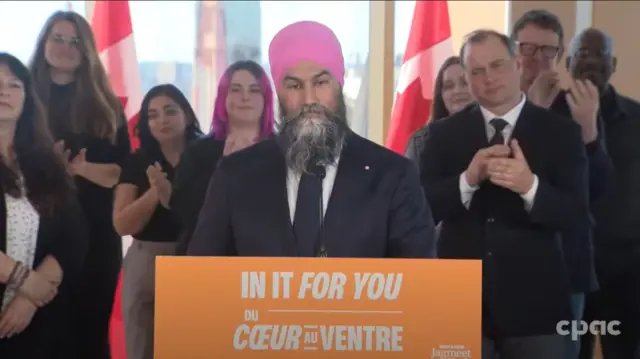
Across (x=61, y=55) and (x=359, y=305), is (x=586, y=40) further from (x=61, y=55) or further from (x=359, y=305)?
(x=61, y=55)

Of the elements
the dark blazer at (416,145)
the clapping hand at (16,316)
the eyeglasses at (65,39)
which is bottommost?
the clapping hand at (16,316)

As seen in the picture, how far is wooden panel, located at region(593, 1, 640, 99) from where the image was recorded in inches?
83.7

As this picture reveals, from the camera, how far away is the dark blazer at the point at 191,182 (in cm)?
212

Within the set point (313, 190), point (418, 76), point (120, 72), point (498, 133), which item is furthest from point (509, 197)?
point (120, 72)

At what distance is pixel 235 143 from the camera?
2143 millimetres

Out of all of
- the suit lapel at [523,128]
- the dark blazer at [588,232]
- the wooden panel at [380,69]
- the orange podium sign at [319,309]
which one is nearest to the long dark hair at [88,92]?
the orange podium sign at [319,309]

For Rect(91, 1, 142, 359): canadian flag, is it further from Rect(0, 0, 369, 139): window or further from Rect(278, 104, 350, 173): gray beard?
Rect(278, 104, 350, 173): gray beard

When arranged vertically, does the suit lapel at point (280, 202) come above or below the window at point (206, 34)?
below

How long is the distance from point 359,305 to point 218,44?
800 mm

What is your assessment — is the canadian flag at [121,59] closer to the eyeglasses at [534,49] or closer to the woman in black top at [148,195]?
the woman in black top at [148,195]

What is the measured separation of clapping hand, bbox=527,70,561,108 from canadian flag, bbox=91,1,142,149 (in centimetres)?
105

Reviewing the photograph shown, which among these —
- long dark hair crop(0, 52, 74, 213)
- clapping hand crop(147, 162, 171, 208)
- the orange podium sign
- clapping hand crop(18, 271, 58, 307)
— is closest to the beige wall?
the orange podium sign

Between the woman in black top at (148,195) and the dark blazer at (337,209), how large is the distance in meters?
0.12

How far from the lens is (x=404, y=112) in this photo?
2.15 m
